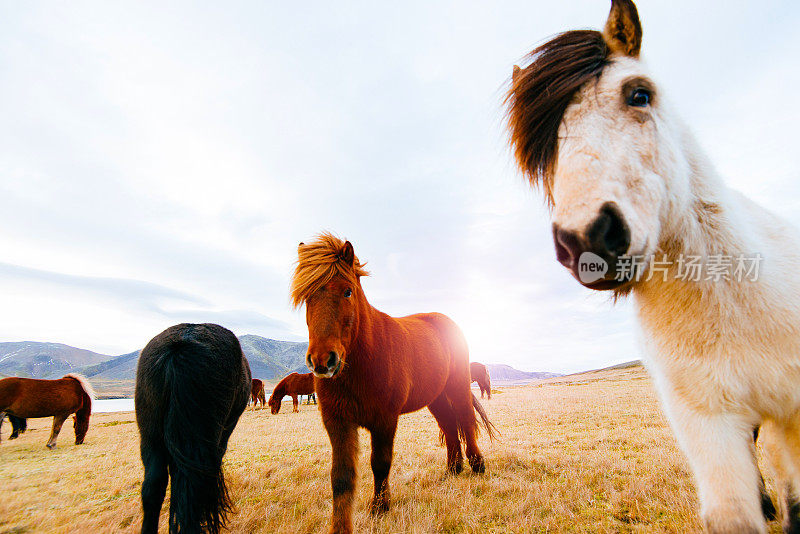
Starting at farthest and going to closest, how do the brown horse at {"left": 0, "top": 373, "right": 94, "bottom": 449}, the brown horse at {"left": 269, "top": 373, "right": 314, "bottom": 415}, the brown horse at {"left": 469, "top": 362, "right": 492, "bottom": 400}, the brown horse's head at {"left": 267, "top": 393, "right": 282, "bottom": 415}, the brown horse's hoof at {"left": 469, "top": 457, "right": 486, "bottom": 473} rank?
the brown horse at {"left": 469, "top": 362, "right": 492, "bottom": 400}, the brown horse at {"left": 269, "top": 373, "right": 314, "bottom": 415}, the brown horse's head at {"left": 267, "top": 393, "right": 282, "bottom": 415}, the brown horse at {"left": 0, "top": 373, "right": 94, "bottom": 449}, the brown horse's hoof at {"left": 469, "top": 457, "right": 486, "bottom": 473}

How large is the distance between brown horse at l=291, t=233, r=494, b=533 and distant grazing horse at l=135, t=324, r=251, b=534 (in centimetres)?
115

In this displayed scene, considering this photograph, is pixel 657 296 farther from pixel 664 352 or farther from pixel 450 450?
pixel 450 450

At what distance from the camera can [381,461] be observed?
3545 millimetres

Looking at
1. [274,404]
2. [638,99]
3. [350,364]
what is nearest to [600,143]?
[638,99]

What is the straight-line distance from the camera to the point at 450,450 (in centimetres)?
517

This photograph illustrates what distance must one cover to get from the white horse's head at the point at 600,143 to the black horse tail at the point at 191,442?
11.9 feet

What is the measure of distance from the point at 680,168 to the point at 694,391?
119 cm

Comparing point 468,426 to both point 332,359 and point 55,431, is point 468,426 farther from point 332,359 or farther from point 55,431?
point 55,431

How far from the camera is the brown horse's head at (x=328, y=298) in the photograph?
2.81 meters

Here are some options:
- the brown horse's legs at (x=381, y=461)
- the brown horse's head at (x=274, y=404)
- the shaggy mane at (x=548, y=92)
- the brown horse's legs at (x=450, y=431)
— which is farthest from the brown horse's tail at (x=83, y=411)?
the shaggy mane at (x=548, y=92)

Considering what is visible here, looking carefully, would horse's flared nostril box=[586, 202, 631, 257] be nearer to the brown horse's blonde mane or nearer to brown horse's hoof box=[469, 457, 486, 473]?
the brown horse's blonde mane

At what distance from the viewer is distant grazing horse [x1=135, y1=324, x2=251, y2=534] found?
2.94 metres

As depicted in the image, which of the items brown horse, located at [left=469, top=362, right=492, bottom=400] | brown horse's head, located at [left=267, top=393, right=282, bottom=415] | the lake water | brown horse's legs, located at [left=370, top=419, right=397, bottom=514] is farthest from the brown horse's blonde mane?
the lake water

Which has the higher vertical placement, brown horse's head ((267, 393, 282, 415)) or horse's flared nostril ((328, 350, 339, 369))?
horse's flared nostril ((328, 350, 339, 369))
